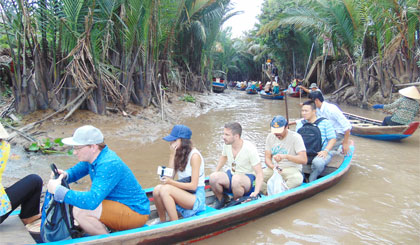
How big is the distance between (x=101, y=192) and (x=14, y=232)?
3.01 ft

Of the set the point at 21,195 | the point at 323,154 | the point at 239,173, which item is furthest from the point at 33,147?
the point at 323,154

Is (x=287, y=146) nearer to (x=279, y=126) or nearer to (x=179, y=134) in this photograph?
(x=279, y=126)

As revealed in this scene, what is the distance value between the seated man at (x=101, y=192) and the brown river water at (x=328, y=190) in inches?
41.5

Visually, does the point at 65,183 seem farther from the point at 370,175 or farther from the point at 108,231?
the point at 370,175

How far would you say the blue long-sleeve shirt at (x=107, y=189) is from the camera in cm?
249

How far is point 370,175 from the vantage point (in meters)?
5.79

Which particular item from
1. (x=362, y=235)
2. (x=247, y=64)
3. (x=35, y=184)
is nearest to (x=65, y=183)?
(x=35, y=184)

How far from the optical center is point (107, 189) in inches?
100

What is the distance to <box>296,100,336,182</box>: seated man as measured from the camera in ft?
15.6

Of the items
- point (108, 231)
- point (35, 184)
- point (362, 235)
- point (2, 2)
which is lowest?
point (362, 235)

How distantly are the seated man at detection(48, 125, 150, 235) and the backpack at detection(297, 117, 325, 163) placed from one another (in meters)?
2.93

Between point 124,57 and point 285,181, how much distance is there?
6.21 m

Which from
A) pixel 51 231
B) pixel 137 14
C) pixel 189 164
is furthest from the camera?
pixel 137 14

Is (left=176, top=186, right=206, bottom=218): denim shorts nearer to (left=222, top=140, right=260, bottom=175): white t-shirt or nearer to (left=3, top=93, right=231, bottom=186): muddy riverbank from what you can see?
(left=222, top=140, right=260, bottom=175): white t-shirt
